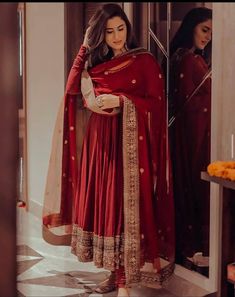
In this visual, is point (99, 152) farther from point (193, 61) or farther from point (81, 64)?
point (193, 61)

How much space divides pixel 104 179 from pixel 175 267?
22.9 inches

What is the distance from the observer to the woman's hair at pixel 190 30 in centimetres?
209

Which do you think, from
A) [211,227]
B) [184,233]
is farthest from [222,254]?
[184,233]

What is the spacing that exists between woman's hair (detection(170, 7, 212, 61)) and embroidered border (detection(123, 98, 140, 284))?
375 millimetres

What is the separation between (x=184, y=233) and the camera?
7.46 feet

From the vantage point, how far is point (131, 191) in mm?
2066

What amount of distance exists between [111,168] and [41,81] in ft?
1.52

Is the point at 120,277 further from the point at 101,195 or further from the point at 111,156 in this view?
the point at 111,156

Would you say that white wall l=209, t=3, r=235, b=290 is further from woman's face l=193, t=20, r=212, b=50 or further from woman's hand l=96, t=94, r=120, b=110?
woman's hand l=96, t=94, r=120, b=110

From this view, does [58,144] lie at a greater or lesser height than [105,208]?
greater

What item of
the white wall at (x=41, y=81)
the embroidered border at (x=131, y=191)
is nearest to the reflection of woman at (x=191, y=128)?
the embroidered border at (x=131, y=191)

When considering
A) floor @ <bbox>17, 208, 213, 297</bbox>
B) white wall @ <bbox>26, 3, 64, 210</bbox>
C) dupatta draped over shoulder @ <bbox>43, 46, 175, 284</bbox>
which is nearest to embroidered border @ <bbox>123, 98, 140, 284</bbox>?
dupatta draped over shoulder @ <bbox>43, 46, 175, 284</bbox>

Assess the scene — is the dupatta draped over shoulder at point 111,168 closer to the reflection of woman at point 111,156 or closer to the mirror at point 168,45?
the reflection of woman at point 111,156

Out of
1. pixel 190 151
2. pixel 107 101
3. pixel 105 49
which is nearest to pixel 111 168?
pixel 107 101
